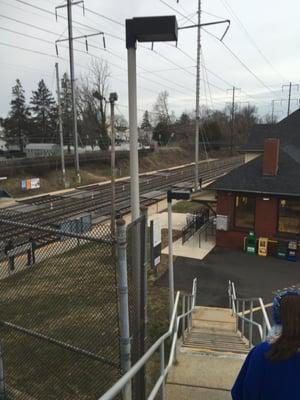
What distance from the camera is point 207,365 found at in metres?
6.09

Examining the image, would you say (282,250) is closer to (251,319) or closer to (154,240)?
(154,240)

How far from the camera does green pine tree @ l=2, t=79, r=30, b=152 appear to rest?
8300 centimetres

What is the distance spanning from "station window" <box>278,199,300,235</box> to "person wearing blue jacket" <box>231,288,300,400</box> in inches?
669

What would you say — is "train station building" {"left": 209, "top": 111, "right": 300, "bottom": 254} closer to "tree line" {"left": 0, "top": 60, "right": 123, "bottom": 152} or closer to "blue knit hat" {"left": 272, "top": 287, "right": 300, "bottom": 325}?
"blue knit hat" {"left": 272, "top": 287, "right": 300, "bottom": 325}

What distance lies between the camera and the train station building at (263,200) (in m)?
18.5

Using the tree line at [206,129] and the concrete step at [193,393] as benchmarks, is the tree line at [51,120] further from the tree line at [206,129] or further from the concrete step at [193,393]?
the concrete step at [193,393]

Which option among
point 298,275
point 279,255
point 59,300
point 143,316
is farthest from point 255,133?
point 143,316

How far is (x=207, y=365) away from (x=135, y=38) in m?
5.02

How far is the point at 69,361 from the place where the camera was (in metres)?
8.32

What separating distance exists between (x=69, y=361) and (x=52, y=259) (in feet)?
7.21

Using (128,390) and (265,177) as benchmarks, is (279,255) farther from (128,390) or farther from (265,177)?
(128,390)

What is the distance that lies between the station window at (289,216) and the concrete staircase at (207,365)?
10.2 m

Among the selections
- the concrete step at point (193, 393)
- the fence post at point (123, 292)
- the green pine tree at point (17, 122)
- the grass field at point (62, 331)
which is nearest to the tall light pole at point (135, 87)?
the fence post at point (123, 292)

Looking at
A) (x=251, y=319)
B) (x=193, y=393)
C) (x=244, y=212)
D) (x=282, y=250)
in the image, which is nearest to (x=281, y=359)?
(x=193, y=393)
